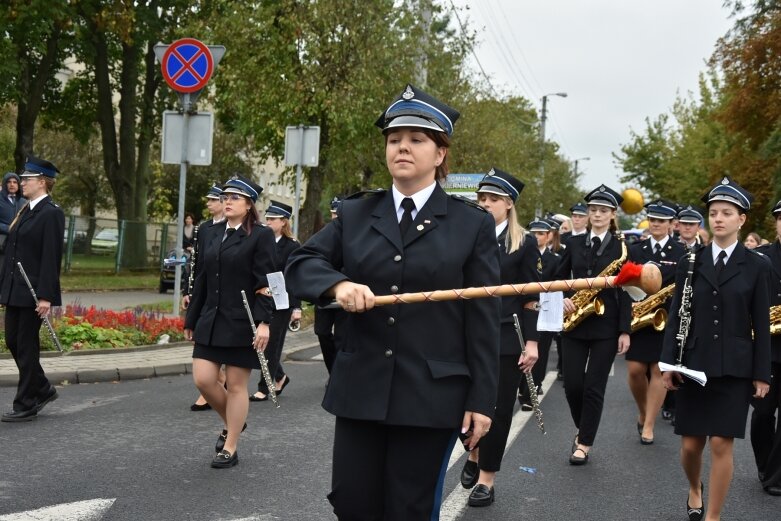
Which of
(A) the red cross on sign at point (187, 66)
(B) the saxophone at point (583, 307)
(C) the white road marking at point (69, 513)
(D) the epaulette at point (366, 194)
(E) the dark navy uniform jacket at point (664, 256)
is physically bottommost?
(C) the white road marking at point (69, 513)

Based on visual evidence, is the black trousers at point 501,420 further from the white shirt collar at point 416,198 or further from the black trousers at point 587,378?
the white shirt collar at point 416,198

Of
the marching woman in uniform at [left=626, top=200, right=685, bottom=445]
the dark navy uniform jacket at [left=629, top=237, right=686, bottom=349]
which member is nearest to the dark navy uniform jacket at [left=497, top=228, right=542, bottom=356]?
the marching woman in uniform at [left=626, top=200, right=685, bottom=445]

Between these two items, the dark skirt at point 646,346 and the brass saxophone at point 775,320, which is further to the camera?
the dark skirt at point 646,346

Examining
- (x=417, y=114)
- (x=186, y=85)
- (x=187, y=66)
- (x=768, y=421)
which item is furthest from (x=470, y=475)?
(x=187, y=66)

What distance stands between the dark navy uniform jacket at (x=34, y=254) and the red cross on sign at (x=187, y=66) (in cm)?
517

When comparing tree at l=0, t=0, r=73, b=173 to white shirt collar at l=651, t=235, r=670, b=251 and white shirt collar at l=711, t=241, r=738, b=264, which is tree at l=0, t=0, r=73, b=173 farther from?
white shirt collar at l=711, t=241, r=738, b=264

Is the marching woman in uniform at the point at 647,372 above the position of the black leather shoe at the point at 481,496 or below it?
above

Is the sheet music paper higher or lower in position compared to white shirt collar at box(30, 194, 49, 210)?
lower

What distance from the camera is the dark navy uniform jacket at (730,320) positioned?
602 cm

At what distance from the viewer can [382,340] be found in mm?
3812

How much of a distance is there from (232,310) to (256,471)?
1.12 metres

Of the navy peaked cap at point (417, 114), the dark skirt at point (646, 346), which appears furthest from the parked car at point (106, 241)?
the navy peaked cap at point (417, 114)

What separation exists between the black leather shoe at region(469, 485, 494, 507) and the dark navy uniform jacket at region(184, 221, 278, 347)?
1876 mm

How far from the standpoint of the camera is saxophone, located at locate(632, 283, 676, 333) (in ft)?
30.6
